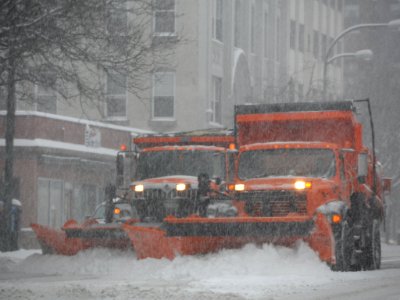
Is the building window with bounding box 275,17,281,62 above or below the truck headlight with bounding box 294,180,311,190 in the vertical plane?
above

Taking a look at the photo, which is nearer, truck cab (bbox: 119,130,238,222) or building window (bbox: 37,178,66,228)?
truck cab (bbox: 119,130,238,222)

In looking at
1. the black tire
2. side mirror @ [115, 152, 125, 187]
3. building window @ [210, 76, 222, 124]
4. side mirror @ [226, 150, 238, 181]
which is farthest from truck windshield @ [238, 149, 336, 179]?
building window @ [210, 76, 222, 124]

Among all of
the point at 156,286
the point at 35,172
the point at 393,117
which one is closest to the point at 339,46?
the point at 393,117

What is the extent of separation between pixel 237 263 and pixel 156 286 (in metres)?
2.48

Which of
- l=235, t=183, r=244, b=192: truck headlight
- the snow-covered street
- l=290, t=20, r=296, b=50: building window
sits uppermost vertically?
l=290, t=20, r=296, b=50: building window

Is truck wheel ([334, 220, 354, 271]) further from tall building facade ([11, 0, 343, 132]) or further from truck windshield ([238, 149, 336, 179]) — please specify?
tall building facade ([11, 0, 343, 132])

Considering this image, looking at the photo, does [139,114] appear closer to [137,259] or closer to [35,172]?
[35,172]

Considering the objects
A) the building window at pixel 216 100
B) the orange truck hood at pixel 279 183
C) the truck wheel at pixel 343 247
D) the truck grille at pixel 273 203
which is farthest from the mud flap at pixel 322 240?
the building window at pixel 216 100

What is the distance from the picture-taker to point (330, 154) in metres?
20.6

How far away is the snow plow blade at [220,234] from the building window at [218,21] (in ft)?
94.4

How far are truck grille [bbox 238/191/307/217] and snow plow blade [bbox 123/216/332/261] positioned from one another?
0.89 meters

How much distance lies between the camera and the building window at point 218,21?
47.9 meters

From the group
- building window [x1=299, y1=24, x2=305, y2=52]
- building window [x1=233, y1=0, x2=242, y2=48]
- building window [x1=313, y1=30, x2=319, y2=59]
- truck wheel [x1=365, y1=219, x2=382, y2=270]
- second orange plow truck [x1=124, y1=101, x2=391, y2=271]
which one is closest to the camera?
second orange plow truck [x1=124, y1=101, x2=391, y2=271]

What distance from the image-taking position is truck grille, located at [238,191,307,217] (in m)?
19.6
